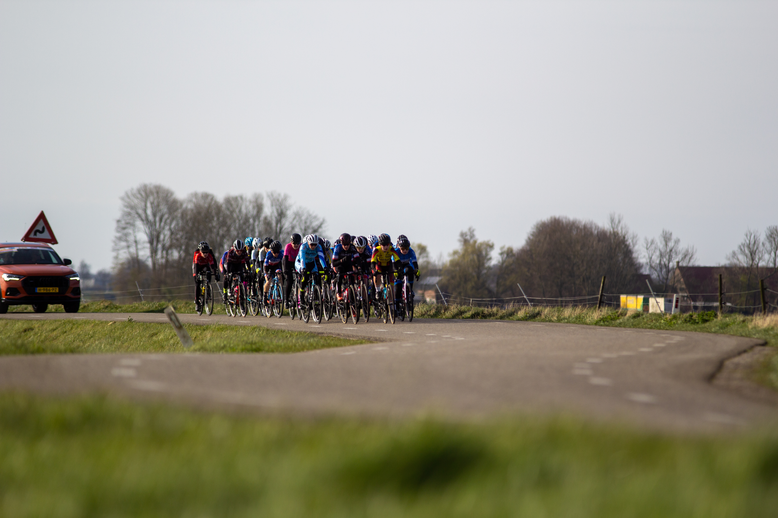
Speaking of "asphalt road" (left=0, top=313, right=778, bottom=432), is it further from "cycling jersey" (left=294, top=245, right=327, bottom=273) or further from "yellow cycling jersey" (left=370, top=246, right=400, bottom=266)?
"cycling jersey" (left=294, top=245, right=327, bottom=273)

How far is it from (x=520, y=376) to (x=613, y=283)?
2748 inches

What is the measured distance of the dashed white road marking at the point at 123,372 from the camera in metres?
7.25

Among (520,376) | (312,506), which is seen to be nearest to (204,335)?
(520,376)

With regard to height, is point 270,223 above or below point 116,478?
above

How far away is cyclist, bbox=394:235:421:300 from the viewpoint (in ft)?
62.7

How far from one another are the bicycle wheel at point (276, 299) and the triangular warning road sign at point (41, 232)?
6091 mm

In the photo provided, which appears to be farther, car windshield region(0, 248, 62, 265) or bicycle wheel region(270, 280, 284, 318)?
car windshield region(0, 248, 62, 265)

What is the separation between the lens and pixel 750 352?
423 inches

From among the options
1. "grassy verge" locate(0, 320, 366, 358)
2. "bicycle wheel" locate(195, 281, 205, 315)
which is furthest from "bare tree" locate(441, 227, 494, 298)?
"grassy verge" locate(0, 320, 366, 358)

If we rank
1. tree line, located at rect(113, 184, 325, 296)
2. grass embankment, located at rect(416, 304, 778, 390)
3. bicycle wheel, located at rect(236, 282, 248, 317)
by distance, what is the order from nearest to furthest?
grass embankment, located at rect(416, 304, 778, 390), bicycle wheel, located at rect(236, 282, 248, 317), tree line, located at rect(113, 184, 325, 296)

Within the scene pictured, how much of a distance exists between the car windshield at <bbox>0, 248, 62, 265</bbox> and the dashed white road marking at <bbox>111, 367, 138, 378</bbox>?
19570 millimetres

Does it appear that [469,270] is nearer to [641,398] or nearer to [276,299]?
[276,299]

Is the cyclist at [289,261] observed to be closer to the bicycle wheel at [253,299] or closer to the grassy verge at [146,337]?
the grassy verge at [146,337]

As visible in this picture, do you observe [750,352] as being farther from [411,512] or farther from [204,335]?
[204,335]
